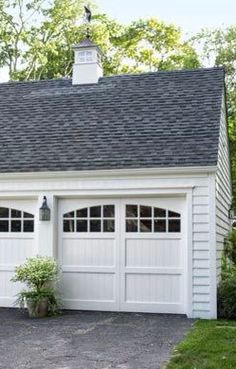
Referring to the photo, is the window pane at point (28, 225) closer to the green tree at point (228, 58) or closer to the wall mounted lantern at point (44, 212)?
the wall mounted lantern at point (44, 212)

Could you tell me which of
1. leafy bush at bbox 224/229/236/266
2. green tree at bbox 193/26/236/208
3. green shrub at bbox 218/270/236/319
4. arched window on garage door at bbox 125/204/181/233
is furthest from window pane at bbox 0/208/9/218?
green tree at bbox 193/26/236/208

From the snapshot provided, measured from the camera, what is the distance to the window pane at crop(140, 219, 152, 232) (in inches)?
367

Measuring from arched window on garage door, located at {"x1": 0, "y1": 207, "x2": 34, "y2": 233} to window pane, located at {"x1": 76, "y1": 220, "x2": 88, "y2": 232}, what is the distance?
0.94 meters

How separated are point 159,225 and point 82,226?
4.88 ft

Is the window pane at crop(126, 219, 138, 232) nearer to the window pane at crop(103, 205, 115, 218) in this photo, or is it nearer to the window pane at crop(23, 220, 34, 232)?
the window pane at crop(103, 205, 115, 218)

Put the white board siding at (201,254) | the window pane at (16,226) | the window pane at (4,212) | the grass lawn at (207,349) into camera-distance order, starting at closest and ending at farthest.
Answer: the grass lawn at (207,349), the white board siding at (201,254), the window pane at (16,226), the window pane at (4,212)

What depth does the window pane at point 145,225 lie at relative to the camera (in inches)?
367

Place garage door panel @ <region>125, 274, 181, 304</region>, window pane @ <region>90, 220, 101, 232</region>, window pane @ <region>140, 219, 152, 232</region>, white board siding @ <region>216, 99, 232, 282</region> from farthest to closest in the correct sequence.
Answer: window pane @ <region>90, 220, 101, 232</region> < white board siding @ <region>216, 99, 232, 282</region> < window pane @ <region>140, 219, 152, 232</region> < garage door panel @ <region>125, 274, 181, 304</region>

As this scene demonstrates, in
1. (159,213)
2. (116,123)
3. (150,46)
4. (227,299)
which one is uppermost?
(150,46)

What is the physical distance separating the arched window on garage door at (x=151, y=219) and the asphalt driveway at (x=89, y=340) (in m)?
1.54

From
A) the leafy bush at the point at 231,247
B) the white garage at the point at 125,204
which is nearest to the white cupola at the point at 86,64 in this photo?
the white garage at the point at 125,204

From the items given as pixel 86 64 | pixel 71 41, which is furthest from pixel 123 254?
pixel 71 41

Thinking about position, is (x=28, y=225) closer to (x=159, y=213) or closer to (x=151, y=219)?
(x=151, y=219)

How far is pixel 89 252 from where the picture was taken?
956 centimetres
